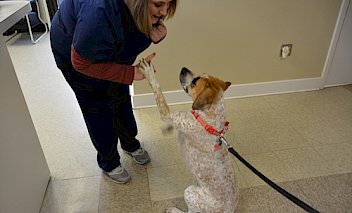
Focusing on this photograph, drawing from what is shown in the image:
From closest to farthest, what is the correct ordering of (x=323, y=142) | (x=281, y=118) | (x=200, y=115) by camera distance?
(x=200, y=115) < (x=323, y=142) < (x=281, y=118)

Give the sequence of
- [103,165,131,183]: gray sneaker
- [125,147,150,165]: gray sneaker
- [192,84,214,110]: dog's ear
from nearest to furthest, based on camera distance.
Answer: [192,84,214,110]: dog's ear
[103,165,131,183]: gray sneaker
[125,147,150,165]: gray sneaker

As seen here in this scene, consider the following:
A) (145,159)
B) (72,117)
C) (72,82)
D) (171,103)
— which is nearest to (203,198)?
(145,159)

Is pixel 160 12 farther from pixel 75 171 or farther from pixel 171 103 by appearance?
pixel 171 103

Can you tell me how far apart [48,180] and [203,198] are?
106cm

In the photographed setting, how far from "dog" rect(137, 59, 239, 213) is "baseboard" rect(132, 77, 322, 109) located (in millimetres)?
1163

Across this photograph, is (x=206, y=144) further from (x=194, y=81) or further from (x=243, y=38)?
(x=243, y=38)

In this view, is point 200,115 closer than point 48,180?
Yes

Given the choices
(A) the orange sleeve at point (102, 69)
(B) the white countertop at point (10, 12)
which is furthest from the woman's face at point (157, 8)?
(B) the white countertop at point (10, 12)

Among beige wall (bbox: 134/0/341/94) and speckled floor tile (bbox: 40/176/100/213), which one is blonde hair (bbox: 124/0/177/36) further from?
beige wall (bbox: 134/0/341/94)

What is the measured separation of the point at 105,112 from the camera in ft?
4.92

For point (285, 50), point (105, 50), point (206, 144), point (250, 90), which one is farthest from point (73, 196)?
point (285, 50)

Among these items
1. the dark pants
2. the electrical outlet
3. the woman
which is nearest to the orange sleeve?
the woman

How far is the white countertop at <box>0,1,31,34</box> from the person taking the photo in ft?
4.13

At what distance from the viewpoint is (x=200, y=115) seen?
1.29 meters
